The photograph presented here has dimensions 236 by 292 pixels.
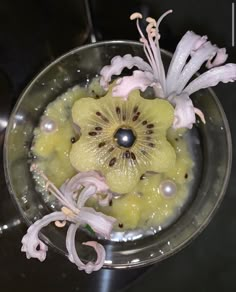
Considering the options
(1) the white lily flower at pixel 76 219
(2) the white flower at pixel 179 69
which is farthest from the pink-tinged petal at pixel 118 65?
(1) the white lily flower at pixel 76 219

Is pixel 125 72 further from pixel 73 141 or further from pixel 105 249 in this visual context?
pixel 105 249

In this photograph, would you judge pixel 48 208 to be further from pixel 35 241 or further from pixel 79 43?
pixel 79 43

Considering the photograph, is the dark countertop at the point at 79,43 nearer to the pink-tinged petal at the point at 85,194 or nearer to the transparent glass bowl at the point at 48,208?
the transparent glass bowl at the point at 48,208

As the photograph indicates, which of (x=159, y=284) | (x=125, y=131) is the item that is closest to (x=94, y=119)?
(x=125, y=131)

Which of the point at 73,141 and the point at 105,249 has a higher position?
the point at 73,141

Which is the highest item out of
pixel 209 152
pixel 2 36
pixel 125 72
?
pixel 2 36

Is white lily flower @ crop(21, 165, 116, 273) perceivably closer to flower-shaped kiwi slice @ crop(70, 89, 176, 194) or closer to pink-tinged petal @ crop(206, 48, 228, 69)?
flower-shaped kiwi slice @ crop(70, 89, 176, 194)

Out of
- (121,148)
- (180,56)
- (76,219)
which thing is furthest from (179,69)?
(76,219)

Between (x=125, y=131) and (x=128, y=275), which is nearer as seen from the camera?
(x=125, y=131)
